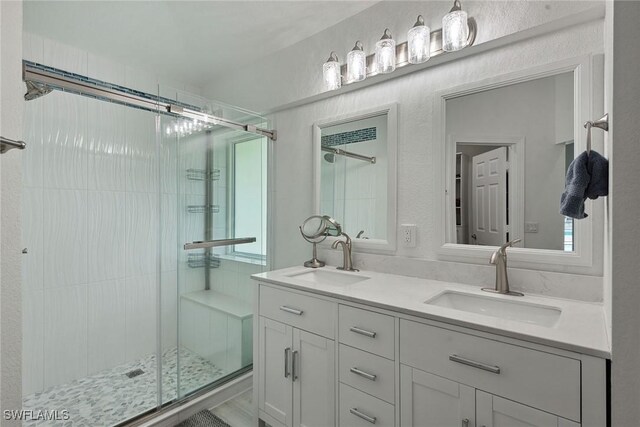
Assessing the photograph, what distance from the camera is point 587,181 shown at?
941 millimetres

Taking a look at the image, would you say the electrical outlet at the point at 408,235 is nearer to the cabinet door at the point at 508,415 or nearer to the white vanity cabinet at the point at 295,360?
the white vanity cabinet at the point at 295,360

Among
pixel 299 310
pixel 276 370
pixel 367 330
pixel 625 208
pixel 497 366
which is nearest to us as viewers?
pixel 625 208

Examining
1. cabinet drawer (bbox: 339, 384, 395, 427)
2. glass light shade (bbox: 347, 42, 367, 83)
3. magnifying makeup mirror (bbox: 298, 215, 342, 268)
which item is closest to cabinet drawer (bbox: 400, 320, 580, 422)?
cabinet drawer (bbox: 339, 384, 395, 427)

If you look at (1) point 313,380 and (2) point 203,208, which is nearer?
(1) point 313,380

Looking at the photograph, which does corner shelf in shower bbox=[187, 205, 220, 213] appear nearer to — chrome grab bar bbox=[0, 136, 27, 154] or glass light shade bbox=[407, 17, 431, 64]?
chrome grab bar bbox=[0, 136, 27, 154]

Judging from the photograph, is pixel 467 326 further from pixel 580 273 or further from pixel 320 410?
pixel 320 410

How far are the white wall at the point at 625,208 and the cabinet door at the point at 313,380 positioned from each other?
3.14 ft

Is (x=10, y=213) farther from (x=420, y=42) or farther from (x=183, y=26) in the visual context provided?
(x=420, y=42)

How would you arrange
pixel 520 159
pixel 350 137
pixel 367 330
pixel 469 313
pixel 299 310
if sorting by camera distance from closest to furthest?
pixel 469 313 → pixel 367 330 → pixel 520 159 → pixel 299 310 → pixel 350 137

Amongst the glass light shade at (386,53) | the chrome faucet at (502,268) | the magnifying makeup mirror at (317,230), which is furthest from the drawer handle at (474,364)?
the glass light shade at (386,53)

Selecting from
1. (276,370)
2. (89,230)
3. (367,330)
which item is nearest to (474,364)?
(367,330)

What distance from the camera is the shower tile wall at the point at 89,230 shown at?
6.52ft

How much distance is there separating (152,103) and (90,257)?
1.28m

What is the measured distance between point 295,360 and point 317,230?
0.80 metres
